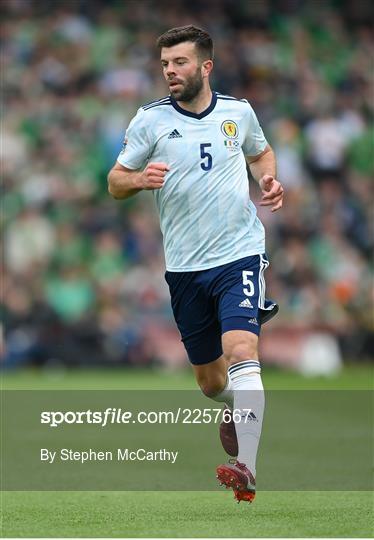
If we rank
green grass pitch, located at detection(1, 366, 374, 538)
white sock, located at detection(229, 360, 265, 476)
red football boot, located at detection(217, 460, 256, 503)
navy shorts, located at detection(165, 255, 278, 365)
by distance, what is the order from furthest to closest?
navy shorts, located at detection(165, 255, 278, 365)
white sock, located at detection(229, 360, 265, 476)
red football boot, located at detection(217, 460, 256, 503)
green grass pitch, located at detection(1, 366, 374, 538)

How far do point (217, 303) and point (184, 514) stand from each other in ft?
5.17

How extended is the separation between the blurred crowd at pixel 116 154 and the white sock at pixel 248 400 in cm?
1249

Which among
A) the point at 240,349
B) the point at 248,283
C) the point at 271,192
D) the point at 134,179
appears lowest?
the point at 240,349

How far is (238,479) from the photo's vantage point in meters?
7.49

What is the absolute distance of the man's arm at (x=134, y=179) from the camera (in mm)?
7969

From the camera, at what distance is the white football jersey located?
8453 mm

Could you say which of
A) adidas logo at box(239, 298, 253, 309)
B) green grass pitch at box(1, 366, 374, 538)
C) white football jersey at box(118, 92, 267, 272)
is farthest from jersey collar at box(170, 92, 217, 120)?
green grass pitch at box(1, 366, 374, 538)

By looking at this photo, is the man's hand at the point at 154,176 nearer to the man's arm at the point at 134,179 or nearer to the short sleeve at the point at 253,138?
the man's arm at the point at 134,179

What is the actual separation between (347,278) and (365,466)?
41.3 ft

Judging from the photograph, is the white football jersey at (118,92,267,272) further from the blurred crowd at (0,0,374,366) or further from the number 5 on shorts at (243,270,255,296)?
the blurred crowd at (0,0,374,366)

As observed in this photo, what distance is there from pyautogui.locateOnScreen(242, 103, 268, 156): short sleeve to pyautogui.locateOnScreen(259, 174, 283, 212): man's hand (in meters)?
0.46

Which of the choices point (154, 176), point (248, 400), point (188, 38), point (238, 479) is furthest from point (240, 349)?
point (188, 38)

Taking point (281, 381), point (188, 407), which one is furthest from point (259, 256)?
point (281, 381)

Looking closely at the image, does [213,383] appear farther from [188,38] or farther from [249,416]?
[188,38]
